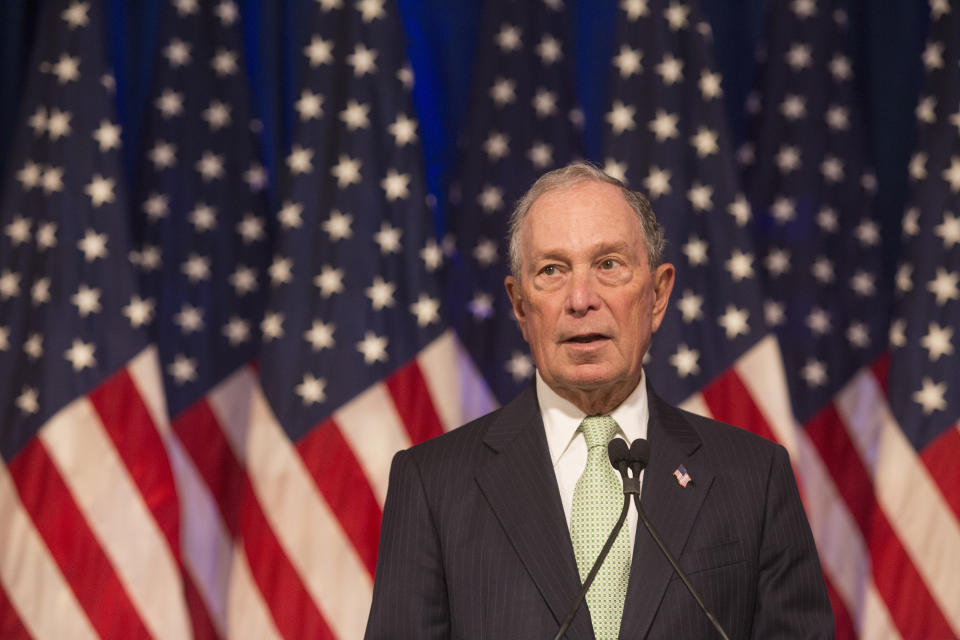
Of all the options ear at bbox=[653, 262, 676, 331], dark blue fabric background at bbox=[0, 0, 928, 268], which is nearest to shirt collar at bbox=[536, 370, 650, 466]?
ear at bbox=[653, 262, 676, 331]

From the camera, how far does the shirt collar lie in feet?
6.05

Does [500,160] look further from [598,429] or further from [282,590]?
[598,429]

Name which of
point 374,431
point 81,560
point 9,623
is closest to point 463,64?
point 374,431

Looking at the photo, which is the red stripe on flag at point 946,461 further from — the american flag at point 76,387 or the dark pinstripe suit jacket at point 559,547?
the american flag at point 76,387

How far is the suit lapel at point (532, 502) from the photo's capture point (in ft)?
5.34

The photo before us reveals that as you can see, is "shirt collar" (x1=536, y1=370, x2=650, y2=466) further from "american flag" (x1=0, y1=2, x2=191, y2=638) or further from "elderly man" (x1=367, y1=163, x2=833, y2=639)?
"american flag" (x1=0, y1=2, x2=191, y2=638)

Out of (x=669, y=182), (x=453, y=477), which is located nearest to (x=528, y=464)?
(x=453, y=477)

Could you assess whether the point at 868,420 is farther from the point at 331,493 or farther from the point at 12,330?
the point at 12,330

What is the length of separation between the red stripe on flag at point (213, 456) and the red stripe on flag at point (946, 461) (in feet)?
7.68

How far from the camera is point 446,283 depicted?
147 inches

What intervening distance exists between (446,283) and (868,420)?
161 centimetres

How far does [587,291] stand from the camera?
70.5 inches

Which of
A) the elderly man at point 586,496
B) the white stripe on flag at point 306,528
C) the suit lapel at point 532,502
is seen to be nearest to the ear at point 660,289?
the elderly man at point 586,496

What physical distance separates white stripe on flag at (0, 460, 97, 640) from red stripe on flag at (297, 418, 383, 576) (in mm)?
821
